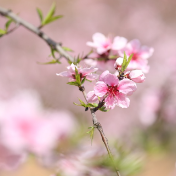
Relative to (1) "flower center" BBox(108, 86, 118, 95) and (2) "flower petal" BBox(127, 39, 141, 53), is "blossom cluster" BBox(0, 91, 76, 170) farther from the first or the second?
(2) "flower petal" BBox(127, 39, 141, 53)

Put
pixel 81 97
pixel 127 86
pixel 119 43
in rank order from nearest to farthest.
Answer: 1. pixel 127 86
2. pixel 119 43
3. pixel 81 97

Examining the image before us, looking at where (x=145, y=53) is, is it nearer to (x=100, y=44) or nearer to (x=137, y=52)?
(x=137, y=52)

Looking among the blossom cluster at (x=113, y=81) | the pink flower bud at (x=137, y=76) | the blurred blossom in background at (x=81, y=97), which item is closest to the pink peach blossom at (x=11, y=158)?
the blurred blossom in background at (x=81, y=97)

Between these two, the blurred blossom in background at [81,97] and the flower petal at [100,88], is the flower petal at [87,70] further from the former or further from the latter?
the blurred blossom in background at [81,97]

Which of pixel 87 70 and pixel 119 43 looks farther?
pixel 119 43

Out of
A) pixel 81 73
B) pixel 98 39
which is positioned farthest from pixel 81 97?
pixel 81 73

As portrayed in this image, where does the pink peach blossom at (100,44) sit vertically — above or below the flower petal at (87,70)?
above

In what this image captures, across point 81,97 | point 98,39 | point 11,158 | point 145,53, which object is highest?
point 81,97
